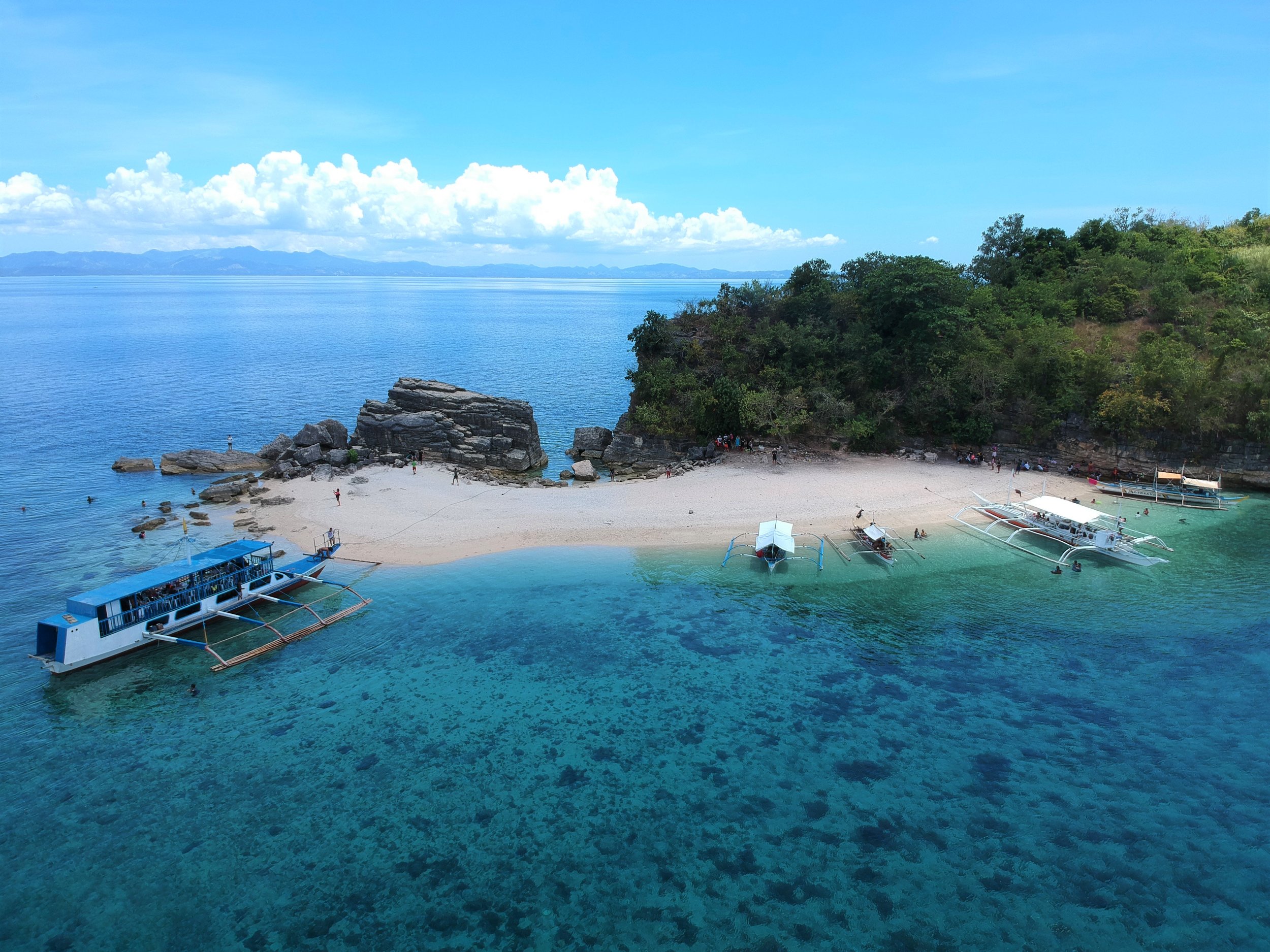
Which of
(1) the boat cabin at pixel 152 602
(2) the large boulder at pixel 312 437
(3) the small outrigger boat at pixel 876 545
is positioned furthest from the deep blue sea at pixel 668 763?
(2) the large boulder at pixel 312 437

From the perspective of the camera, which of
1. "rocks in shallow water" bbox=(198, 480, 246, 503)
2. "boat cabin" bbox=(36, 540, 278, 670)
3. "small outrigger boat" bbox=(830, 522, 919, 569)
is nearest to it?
"boat cabin" bbox=(36, 540, 278, 670)

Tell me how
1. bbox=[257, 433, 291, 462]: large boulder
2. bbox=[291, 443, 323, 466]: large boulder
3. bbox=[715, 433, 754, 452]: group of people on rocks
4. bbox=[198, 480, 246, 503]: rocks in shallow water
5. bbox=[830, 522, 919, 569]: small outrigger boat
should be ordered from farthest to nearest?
bbox=[257, 433, 291, 462]: large boulder → bbox=[715, 433, 754, 452]: group of people on rocks → bbox=[291, 443, 323, 466]: large boulder → bbox=[198, 480, 246, 503]: rocks in shallow water → bbox=[830, 522, 919, 569]: small outrigger boat

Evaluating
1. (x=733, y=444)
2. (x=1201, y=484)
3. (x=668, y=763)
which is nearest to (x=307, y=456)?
(x=733, y=444)

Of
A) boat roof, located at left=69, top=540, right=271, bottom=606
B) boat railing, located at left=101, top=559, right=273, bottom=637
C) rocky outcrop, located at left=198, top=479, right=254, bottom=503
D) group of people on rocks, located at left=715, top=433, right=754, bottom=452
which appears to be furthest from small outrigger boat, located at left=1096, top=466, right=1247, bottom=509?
rocky outcrop, located at left=198, top=479, right=254, bottom=503

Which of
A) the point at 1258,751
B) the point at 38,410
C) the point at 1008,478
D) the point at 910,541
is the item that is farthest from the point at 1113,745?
the point at 38,410

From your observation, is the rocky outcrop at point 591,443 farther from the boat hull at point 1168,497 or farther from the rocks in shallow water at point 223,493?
the boat hull at point 1168,497

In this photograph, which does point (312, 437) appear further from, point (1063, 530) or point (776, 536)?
point (1063, 530)

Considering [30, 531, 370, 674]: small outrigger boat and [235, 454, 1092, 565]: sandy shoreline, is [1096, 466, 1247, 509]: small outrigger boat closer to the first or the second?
[235, 454, 1092, 565]: sandy shoreline
